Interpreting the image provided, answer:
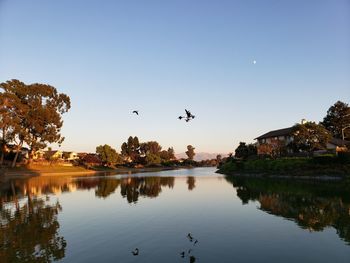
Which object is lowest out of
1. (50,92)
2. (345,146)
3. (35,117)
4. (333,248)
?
(333,248)

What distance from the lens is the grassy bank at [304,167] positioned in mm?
57250

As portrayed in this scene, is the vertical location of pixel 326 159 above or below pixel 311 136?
below

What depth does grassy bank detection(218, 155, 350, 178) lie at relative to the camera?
188 feet

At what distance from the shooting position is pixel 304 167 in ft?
211

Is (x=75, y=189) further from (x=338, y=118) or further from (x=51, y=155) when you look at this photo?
(x=51, y=155)

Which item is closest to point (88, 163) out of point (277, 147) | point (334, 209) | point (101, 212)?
point (277, 147)

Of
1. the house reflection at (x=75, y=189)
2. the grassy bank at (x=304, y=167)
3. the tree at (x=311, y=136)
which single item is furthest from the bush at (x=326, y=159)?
the house reflection at (x=75, y=189)

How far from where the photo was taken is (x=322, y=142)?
7650 cm

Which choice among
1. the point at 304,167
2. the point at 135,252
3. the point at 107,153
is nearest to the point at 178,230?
the point at 135,252

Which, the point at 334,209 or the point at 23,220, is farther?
the point at 334,209

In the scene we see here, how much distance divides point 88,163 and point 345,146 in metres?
105

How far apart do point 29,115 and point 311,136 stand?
256 ft

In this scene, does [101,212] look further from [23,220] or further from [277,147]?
[277,147]

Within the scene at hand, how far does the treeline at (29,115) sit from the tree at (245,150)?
60.7 m
